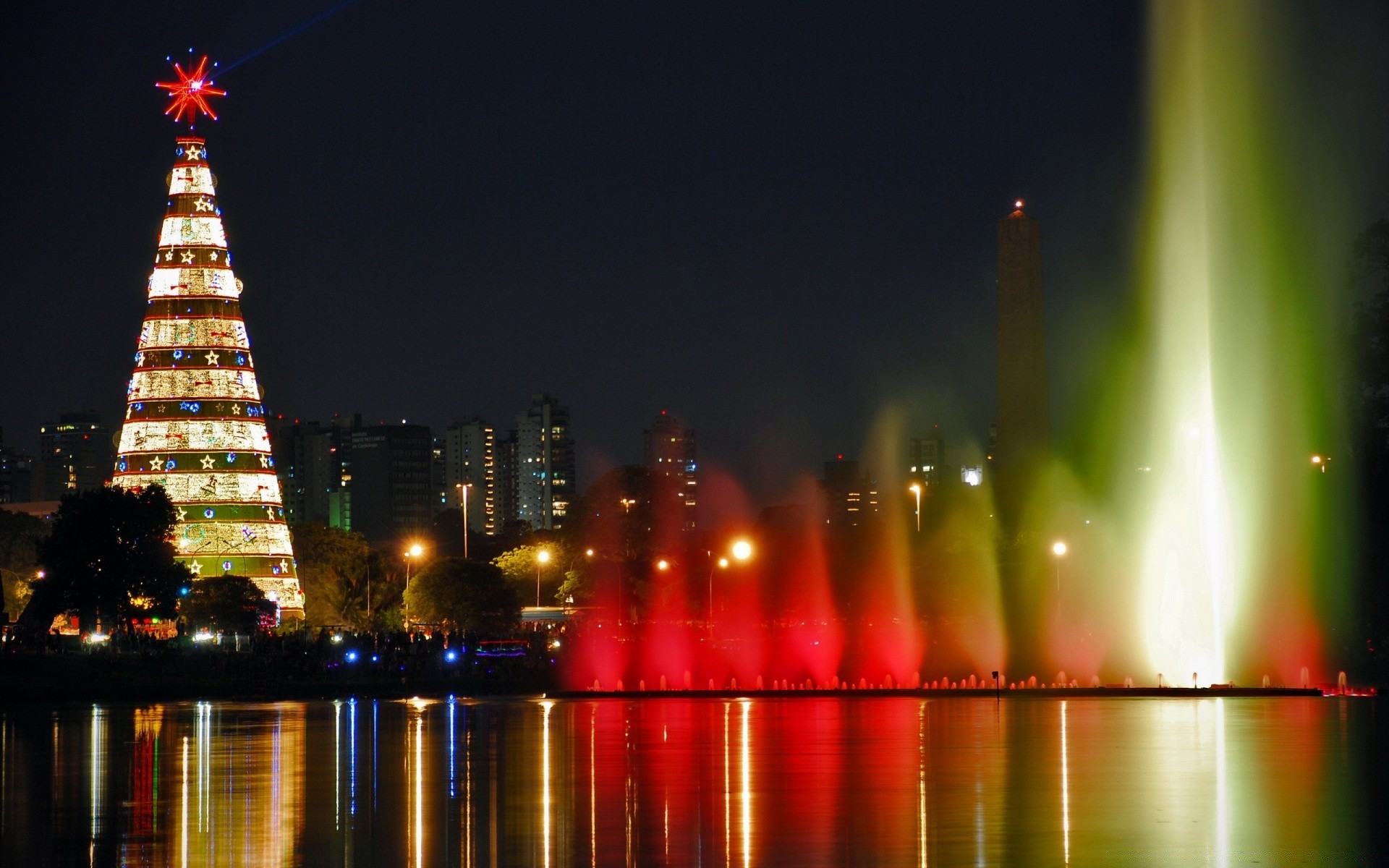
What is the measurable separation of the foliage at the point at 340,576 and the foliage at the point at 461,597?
1056 centimetres

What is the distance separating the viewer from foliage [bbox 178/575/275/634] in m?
87.1

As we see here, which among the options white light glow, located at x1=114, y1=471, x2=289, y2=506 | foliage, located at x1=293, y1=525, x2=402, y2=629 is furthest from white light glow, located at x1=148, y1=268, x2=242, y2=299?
foliage, located at x1=293, y1=525, x2=402, y2=629

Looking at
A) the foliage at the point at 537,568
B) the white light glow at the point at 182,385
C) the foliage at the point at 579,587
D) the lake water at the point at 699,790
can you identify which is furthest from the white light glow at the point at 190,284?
the lake water at the point at 699,790

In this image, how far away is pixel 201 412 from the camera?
93.6 meters

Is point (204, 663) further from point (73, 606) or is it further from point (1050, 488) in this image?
point (1050, 488)

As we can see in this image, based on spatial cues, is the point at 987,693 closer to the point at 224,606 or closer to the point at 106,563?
the point at 106,563

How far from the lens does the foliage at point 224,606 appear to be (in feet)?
286

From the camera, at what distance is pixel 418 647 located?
→ 2749 inches

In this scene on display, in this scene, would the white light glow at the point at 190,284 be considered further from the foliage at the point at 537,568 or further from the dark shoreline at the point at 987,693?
the dark shoreline at the point at 987,693

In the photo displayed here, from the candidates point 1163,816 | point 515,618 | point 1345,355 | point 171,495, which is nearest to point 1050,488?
point 515,618

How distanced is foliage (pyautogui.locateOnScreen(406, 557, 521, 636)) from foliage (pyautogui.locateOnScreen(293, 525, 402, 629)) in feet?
34.6

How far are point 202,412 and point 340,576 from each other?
3458cm

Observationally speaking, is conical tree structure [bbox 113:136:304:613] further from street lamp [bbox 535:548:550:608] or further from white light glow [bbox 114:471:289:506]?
street lamp [bbox 535:548:550:608]

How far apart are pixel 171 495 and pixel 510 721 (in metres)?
55.8
